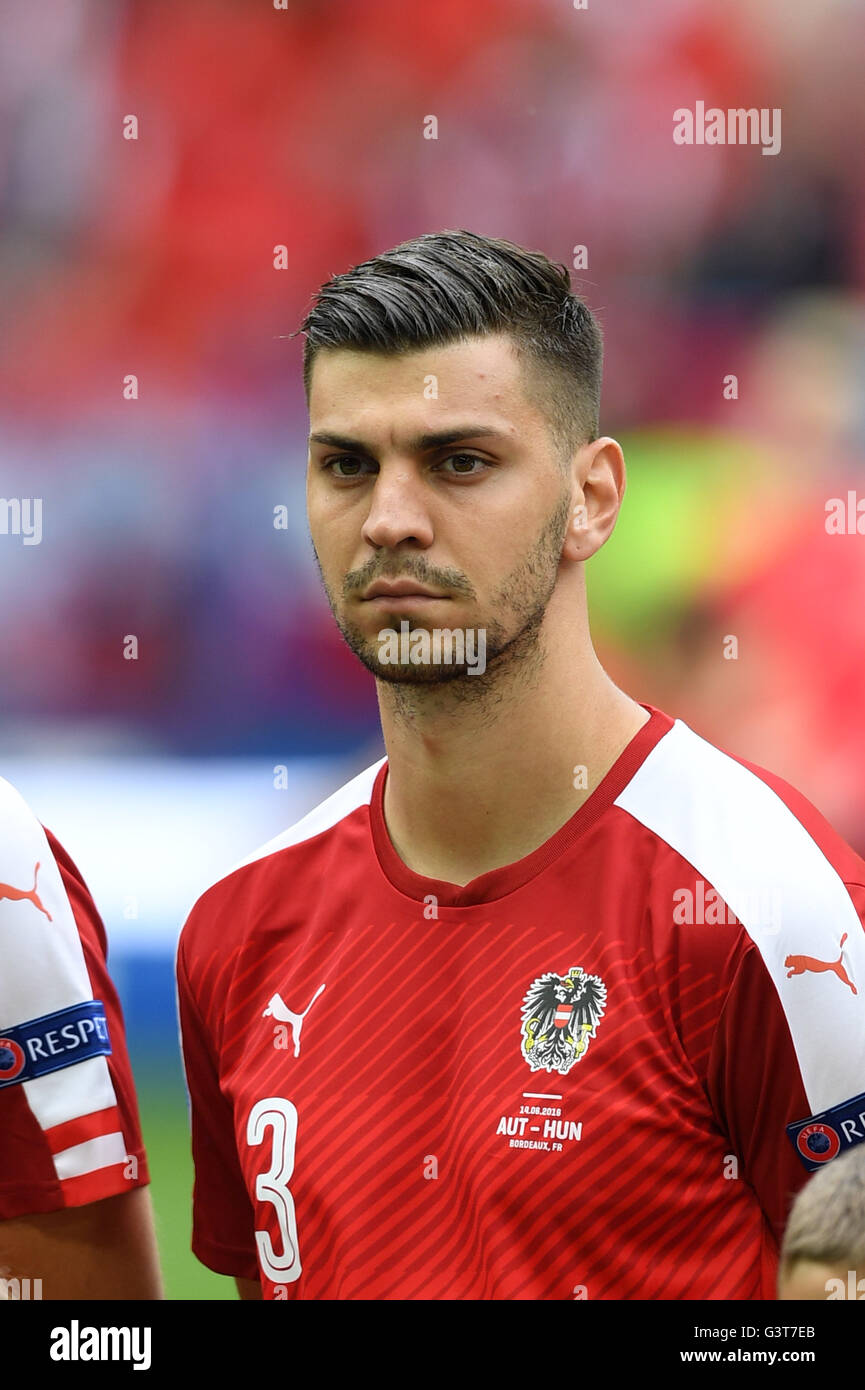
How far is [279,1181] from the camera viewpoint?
1832 millimetres

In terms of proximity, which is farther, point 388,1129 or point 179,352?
point 179,352

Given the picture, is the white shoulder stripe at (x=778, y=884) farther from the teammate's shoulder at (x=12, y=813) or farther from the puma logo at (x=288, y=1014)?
the teammate's shoulder at (x=12, y=813)

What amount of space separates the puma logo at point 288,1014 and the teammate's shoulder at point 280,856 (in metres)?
0.16

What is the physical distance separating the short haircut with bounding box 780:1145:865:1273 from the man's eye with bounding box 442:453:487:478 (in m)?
0.86

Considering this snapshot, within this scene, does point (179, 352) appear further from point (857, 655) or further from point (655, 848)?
point (655, 848)

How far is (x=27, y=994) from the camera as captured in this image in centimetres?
202

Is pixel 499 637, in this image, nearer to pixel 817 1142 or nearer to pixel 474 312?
pixel 474 312

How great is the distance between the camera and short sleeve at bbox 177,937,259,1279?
6.81 feet

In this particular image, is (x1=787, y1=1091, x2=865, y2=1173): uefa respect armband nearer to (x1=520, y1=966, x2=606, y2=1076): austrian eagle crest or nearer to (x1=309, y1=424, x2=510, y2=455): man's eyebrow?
(x1=520, y1=966, x2=606, y2=1076): austrian eagle crest

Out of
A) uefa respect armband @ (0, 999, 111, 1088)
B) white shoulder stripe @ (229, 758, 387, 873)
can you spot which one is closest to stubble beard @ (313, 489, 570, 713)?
white shoulder stripe @ (229, 758, 387, 873)

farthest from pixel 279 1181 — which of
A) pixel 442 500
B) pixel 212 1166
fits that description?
pixel 442 500

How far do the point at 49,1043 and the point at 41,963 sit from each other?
11 cm
